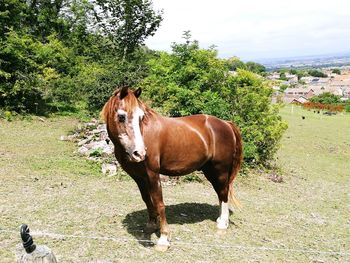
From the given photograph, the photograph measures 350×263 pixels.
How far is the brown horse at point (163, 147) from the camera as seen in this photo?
4410mm

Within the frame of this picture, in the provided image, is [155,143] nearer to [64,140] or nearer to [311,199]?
[311,199]

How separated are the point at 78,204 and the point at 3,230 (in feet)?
5.38

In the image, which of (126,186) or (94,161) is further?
(94,161)

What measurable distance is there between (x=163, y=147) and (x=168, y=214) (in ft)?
6.21

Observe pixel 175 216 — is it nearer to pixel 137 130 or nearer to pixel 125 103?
pixel 137 130

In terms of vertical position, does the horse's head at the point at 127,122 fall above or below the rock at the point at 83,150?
above

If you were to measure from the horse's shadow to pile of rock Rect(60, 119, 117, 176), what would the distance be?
271 cm

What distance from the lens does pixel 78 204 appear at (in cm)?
671

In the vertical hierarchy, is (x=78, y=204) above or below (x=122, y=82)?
below

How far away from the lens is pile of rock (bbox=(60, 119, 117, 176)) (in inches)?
377

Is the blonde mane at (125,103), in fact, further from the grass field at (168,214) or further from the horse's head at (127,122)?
the grass field at (168,214)

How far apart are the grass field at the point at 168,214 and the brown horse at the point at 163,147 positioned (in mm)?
512

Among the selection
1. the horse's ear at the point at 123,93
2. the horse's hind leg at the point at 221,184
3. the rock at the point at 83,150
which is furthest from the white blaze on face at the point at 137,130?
the rock at the point at 83,150

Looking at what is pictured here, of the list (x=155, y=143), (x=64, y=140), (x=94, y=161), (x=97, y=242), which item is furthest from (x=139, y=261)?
(x=64, y=140)
